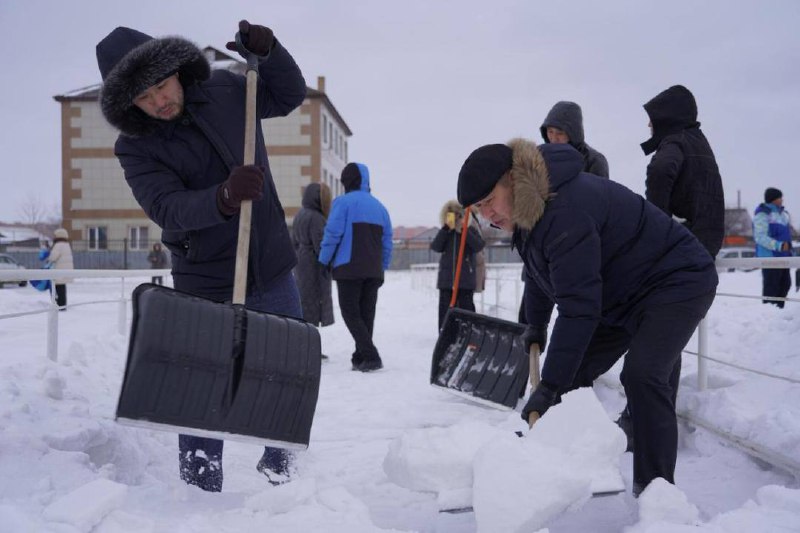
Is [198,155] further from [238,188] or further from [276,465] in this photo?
[276,465]

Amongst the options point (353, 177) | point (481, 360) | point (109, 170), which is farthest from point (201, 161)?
point (109, 170)

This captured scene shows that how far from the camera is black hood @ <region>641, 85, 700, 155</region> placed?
11.1 feet

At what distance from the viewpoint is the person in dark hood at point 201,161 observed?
2.21 metres

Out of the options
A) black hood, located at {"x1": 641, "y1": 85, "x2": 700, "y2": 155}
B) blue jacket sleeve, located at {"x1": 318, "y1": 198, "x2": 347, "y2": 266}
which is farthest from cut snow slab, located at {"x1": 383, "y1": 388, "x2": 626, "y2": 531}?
blue jacket sleeve, located at {"x1": 318, "y1": 198, "x2": 347, "y2": 266}

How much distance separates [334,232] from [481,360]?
→ 6.59 feet

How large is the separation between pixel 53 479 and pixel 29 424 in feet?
1.76

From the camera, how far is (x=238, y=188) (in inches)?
85.1

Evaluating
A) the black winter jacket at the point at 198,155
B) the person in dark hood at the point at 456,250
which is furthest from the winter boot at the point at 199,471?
the person in dark hood at the point at 456,250

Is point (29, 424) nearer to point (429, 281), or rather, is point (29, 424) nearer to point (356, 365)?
point (356, 365)

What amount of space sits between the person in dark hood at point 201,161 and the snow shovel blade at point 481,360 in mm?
1676

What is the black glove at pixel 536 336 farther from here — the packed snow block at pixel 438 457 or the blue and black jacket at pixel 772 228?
the blue and black jacket at pixel 772 228

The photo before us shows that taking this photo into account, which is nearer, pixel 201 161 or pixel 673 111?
pixel 201 161

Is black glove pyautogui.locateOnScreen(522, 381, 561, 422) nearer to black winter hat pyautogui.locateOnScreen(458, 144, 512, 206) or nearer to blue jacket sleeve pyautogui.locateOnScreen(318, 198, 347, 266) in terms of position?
black winter hat pyautogui.locateOnScreen(458, 144, 512, 206)

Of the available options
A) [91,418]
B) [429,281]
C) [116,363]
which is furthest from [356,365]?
[429,281]
